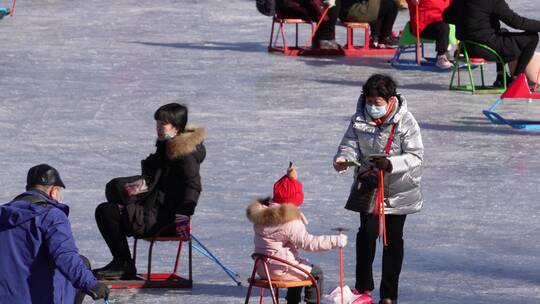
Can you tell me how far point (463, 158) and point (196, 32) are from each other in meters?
8.42

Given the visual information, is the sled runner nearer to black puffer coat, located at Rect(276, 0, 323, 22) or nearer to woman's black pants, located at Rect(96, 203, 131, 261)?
black puffer coat, located at Rect(276, 0, 323, 22)

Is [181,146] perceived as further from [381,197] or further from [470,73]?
[470,73]

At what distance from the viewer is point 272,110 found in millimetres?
15273

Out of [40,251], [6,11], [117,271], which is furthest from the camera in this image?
[6,11]

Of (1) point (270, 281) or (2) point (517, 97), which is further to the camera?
(2) point (517, 97)

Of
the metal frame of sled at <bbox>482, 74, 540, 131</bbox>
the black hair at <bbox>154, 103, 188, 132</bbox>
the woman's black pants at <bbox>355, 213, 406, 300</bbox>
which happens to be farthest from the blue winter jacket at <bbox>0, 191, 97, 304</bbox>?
the metal frame of sled at <bbox>482, 74, 540, 131</bbox>

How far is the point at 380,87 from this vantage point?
816 centimetres

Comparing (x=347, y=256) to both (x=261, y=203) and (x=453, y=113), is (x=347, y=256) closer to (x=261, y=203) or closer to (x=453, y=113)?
(x=261, y=203)

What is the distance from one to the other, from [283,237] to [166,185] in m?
1.17

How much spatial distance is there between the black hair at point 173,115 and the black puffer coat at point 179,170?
2.5 inches

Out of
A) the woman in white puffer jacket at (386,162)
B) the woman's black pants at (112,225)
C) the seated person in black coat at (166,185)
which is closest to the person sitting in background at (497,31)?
the seated person in black coat at (166,185)

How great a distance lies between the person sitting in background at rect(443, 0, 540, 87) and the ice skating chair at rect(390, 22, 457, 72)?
1511mm

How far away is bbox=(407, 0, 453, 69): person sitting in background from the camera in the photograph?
1722cm

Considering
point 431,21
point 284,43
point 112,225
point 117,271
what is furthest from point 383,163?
point 284,43
